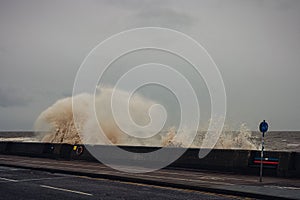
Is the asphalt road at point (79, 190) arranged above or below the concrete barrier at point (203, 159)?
below

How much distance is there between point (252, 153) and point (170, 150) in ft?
13.1

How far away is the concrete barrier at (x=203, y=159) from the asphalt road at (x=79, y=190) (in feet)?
17.8

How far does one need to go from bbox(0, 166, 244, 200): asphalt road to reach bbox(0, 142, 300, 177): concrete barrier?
5435 mm

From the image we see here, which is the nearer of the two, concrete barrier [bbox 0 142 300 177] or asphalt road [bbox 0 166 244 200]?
asphalt road [bbox 0 166 244 200]

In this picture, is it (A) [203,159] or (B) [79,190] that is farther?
(A) [203,159]

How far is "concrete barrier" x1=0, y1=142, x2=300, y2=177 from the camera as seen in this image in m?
16.1

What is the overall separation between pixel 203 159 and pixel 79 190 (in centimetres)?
801

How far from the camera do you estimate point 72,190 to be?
12.0 m

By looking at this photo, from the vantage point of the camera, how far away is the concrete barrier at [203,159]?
635 inches

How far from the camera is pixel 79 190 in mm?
11977

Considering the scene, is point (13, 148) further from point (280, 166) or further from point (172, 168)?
point (280, 166)

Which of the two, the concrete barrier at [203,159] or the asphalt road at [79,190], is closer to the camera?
the asphalt road at [79,190]

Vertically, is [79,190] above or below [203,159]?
below

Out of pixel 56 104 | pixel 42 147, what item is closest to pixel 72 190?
pixel 42 147
